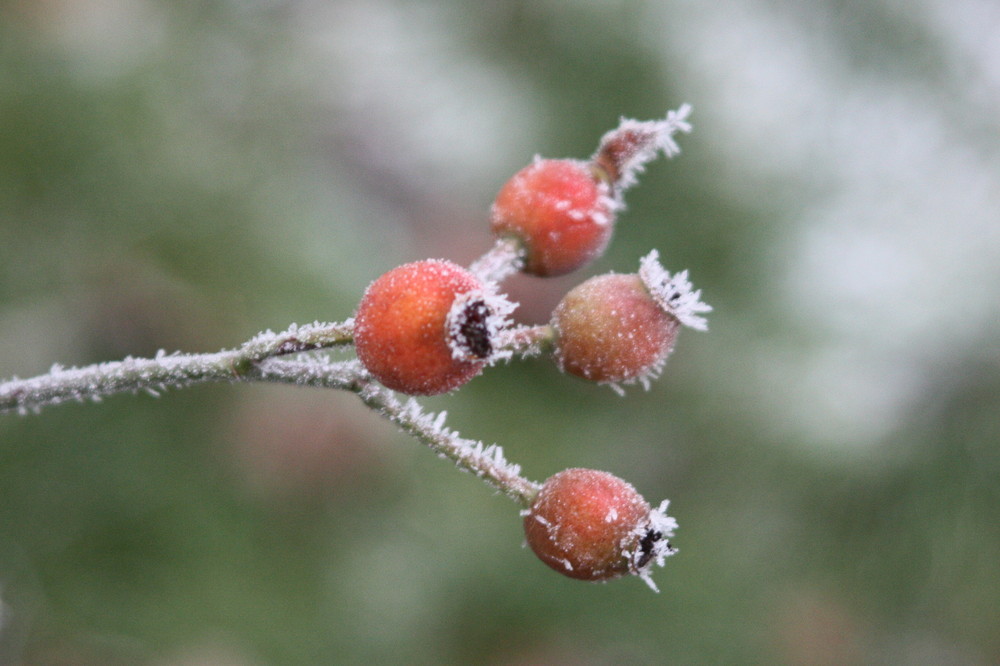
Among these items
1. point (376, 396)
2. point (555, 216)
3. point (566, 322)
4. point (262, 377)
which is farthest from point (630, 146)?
point (262, 377)

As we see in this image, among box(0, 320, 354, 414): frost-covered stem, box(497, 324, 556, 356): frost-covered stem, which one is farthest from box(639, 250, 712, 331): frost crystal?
box(0, 320, 354, 414): frost-covered stem

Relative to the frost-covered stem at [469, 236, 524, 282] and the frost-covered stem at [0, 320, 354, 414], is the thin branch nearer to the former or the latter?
the frost-covered stem at [0, 320, 354, 414]

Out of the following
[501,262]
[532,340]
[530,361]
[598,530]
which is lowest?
[598,530]

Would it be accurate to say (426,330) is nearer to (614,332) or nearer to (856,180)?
(614,332)

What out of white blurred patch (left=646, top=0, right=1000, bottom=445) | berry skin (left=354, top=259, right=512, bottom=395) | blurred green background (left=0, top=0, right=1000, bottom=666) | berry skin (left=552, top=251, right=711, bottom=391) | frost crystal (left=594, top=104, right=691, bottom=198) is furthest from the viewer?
white blurred patch (left=646, top=0, right=1000, bottom=445)

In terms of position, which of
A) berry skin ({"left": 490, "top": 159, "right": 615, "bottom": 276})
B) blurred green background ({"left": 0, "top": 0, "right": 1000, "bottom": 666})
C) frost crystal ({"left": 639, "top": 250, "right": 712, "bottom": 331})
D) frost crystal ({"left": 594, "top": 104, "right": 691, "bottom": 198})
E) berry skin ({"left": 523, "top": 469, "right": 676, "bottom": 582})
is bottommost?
berry skin ({"left": 523, "top": 469, "right": 676, "bottom": 582})
